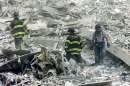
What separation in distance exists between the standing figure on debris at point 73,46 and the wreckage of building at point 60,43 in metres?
0.25

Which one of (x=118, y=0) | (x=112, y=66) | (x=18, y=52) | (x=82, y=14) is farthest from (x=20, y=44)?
(x=118, y=0)

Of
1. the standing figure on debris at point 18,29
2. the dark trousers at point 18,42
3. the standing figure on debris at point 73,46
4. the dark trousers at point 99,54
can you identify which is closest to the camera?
the standing figure on debris at point 73,46

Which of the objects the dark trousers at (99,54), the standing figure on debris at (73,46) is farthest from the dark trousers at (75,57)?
the dark trousers at (99,54)

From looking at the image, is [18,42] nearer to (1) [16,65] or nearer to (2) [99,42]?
(1) [16,65]

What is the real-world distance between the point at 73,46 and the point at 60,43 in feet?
9.98

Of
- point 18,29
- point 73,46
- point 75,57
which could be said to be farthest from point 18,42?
point 73,46

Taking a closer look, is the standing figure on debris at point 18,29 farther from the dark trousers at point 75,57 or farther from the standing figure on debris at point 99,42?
the standing figure on debris at point 99,42

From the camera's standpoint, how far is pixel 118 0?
945 inches

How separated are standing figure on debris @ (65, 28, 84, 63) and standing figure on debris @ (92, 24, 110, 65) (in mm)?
873

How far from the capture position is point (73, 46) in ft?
51.0

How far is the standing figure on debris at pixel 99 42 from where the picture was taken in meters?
16.1

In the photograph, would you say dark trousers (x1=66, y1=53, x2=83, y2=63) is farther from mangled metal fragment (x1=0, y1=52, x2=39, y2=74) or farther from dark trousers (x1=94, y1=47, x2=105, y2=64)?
mangled metal fragment (x1=0, y1=52, x2=39, y2=74)

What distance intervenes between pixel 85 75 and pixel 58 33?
4650 mm

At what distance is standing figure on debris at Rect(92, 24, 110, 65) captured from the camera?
1614 cm
